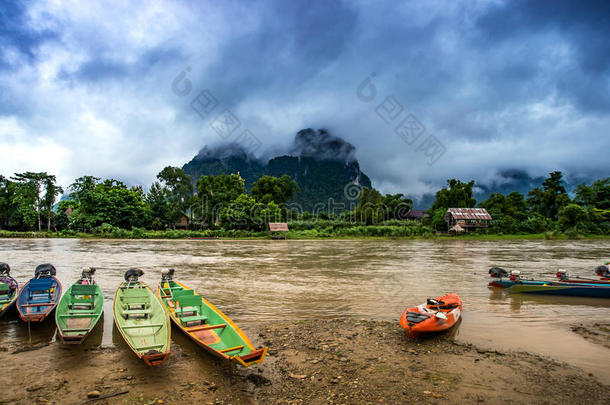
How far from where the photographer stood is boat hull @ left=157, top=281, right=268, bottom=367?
508 cm

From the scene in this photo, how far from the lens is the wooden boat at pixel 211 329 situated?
207 inches

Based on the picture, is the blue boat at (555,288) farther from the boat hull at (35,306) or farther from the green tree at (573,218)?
the green tree at (573,218)

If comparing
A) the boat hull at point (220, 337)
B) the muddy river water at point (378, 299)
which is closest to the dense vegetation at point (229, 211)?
the muddy river water at point (378, 299)

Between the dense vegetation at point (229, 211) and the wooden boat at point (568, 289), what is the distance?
3802cm

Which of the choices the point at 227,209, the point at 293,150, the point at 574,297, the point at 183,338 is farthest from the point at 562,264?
the point at 293,150

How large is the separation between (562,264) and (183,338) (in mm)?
20738

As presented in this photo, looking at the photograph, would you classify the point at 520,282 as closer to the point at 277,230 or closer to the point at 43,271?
the point at 43,271

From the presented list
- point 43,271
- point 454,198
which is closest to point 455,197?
point 454,198

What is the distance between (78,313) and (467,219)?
52661 millimetres

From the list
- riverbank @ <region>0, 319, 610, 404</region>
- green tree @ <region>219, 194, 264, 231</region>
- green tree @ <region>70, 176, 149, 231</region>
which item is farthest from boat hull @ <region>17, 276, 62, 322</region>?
green tree @ <region>70, 176, 149, 231</region>

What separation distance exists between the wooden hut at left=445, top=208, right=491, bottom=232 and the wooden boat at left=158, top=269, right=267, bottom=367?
49.6m

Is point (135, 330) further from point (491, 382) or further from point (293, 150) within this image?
point (293, 150)

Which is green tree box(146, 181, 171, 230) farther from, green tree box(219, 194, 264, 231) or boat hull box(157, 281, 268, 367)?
boat hull box(157, 281, 268, 367)

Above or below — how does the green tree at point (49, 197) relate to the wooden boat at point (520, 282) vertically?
above
